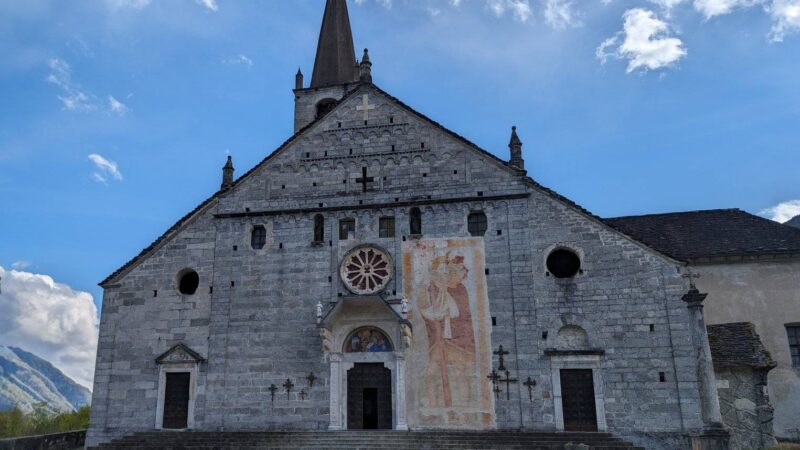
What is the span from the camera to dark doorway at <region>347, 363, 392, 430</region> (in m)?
19.8

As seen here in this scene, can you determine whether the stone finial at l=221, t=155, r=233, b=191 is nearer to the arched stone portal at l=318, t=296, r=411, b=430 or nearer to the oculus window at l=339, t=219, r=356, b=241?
the oculus window at l=339, t=219, r=356, b=241

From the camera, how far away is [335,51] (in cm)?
3703

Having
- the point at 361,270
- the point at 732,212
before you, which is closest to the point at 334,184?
the point at 361,270

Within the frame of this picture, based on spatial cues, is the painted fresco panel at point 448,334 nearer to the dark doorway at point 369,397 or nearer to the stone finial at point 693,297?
the dark doorway at point 369,397

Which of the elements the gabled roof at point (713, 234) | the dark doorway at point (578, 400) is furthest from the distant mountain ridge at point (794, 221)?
the dark doorway at point (578, 400)

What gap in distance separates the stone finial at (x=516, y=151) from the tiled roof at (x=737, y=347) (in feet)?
27.9

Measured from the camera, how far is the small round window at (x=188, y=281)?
2219 centimetres

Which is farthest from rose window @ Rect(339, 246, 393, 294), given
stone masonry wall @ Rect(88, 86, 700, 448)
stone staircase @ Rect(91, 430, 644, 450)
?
stone staircase @ Rect(91, 430, 644, 450)

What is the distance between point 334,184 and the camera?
2230 centimetres

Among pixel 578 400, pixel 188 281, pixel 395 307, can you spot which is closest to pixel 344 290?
pixel 395 307

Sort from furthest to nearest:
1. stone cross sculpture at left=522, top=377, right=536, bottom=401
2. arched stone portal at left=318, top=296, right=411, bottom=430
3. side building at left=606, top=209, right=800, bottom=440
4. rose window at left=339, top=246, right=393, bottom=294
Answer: side building at left=606, top=209, right=800, bottom=440 → rose window at left=339, top=246, right=393, bottom=294 → arched stone portal at left=318, top=296, right=411, bottom=430 → stone cross sculpture at left=522, top=377, right=536, bottom=401

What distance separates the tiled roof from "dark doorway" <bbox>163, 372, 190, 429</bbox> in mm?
17106

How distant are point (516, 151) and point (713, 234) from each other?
8.91 metres

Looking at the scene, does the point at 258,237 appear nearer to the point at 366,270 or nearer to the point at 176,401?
the point at 366,270
